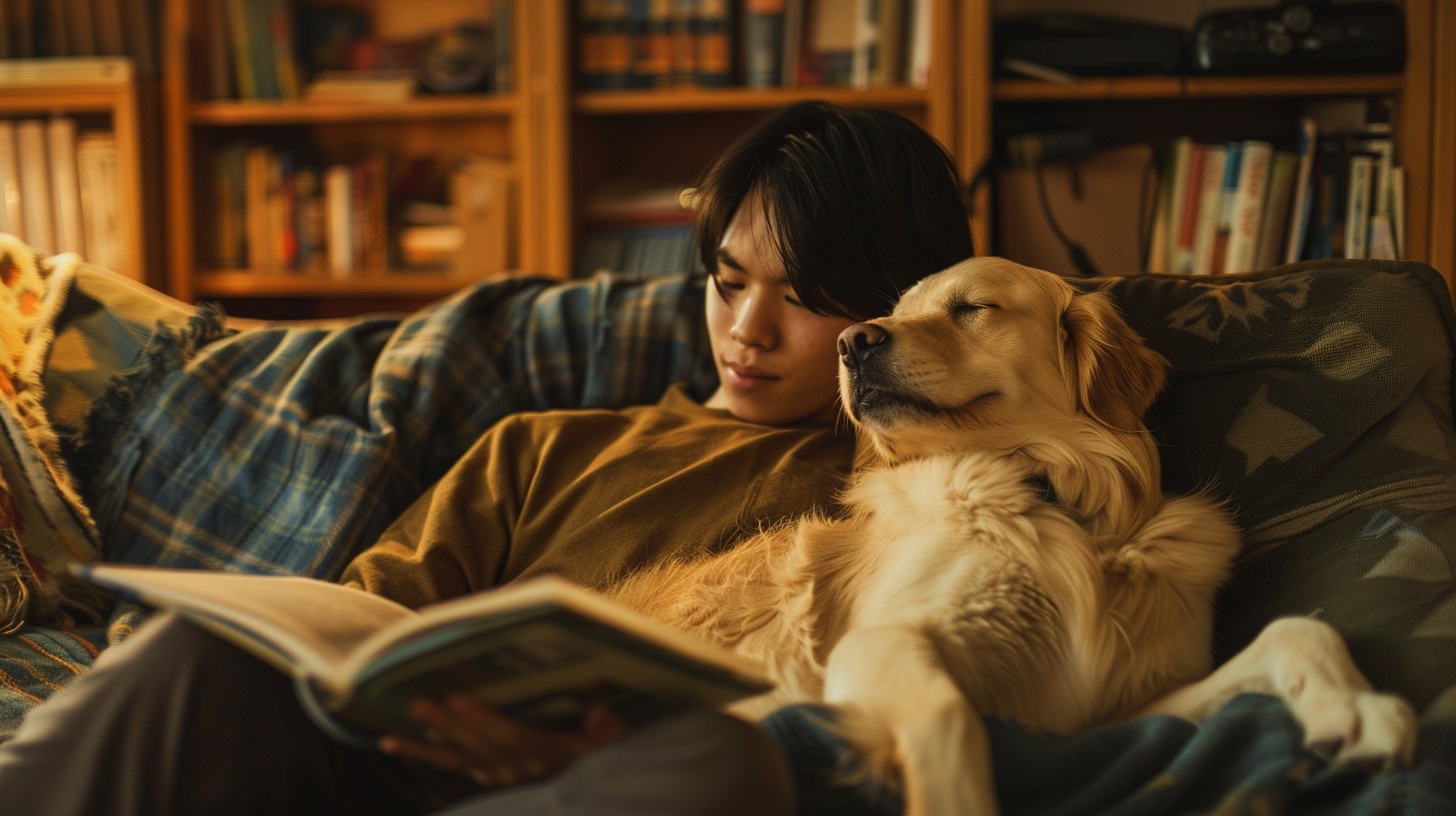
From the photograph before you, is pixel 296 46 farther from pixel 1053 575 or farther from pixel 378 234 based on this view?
pixel 1053 575

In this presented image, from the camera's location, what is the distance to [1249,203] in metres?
2.41

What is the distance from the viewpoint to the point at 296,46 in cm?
294

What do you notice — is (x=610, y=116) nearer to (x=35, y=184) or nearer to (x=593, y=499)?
(x=35, y=184)

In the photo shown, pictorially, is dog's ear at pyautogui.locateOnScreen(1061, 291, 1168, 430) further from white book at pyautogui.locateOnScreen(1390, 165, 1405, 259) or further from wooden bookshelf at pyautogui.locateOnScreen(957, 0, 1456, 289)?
white book at pyautogui.locateOnScreen(1390, 165, 1405, 259)

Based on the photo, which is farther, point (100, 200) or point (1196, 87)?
point (100, 200)

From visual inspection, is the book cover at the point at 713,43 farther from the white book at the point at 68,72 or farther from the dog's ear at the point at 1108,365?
the dog's ear at the point at 1108,365

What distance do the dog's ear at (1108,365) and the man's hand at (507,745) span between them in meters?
0.63

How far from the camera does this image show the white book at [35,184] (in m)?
2.82

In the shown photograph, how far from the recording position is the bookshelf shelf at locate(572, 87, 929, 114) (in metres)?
2.57

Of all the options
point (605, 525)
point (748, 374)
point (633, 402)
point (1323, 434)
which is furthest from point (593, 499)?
point (1323, 434)

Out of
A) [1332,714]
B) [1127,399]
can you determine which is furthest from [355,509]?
[1332,714]

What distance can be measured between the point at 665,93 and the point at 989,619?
1.97 meters

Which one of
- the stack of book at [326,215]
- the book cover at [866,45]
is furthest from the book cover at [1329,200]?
the stack of book at [326,215]

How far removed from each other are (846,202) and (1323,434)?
2.01 ft
